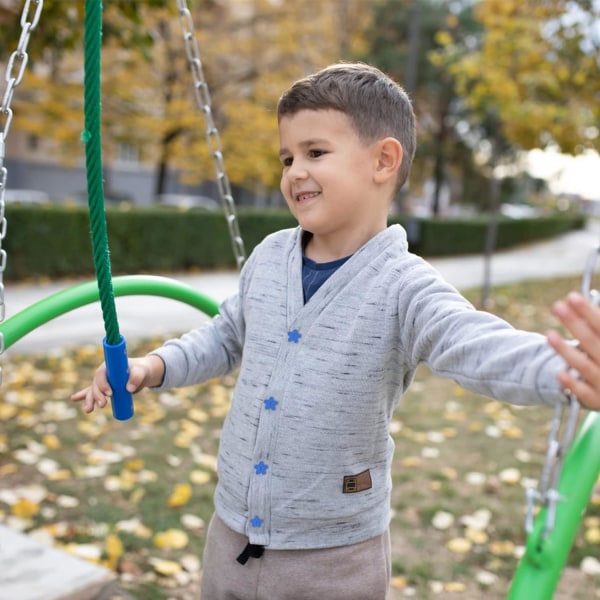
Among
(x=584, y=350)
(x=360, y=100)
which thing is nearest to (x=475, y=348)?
(x=584, y=350)

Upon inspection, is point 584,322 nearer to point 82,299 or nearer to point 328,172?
point 328,172

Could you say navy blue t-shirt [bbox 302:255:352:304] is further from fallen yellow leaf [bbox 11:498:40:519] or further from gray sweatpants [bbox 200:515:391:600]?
fallen yellow leaf [bbox 11:498:40:519]

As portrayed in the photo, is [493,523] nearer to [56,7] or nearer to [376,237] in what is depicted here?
[376,237]

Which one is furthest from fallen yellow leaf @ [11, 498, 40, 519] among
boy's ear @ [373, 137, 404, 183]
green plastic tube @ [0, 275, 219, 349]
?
boy's ear @ [373, 137, 404, 183]

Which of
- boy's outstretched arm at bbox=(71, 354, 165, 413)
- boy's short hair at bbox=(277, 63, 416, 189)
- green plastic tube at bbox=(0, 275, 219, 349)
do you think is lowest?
boy's outstretched arm at bbox=(71, 354, 165, 413)

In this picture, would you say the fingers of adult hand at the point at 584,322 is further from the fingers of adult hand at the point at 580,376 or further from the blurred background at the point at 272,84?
the blurred background at the point at 272,84

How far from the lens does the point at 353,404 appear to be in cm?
152

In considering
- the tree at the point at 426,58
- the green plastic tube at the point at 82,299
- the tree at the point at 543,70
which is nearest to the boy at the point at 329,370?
the green plastic tube at the point at 82,299

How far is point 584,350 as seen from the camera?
1048 mm

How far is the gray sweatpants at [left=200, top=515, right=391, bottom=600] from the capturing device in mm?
1546

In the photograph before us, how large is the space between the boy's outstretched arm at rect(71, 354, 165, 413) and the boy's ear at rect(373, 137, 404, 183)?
68 cm

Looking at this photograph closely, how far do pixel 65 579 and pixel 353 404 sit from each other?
1420 millimetres

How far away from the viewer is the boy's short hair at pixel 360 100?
1.52 m

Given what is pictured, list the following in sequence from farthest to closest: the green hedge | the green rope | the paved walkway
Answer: the green hedge, the paved walkway, the green rope
